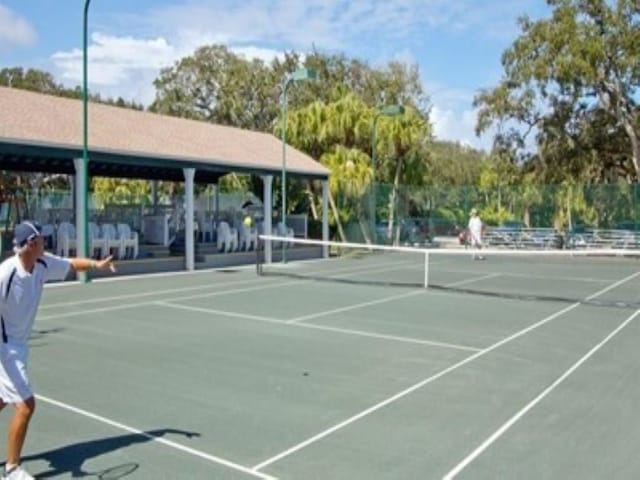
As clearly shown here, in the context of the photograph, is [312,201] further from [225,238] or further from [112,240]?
[112,240]

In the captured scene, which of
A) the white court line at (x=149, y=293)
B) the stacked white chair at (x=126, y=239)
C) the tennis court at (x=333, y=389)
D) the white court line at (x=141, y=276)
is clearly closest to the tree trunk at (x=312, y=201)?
the white court line at (x=141, y=276)

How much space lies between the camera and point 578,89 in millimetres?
38719

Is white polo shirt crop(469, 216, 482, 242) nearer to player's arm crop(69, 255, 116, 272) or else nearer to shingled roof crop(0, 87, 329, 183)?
shingled roof crop(0, 87, 329, 183)

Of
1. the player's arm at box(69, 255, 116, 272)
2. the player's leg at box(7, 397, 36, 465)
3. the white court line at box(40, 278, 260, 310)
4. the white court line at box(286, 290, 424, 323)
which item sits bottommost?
the white court line at box(286, 290, 424, 323)

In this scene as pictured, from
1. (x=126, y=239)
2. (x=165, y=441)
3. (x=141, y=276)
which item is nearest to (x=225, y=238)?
(x=126, y=239)

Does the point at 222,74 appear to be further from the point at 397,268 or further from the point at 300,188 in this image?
the point at 397,268

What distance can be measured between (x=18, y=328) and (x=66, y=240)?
16432mm

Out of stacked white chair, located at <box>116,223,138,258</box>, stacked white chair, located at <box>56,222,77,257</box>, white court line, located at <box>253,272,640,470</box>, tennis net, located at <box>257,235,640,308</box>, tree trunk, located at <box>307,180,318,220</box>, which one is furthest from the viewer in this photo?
tree trunk, located at <box>307,180,318,220</box>

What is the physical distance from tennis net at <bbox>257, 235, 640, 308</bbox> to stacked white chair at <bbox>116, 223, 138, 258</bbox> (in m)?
3.86

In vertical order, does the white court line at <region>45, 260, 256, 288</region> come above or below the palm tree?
below

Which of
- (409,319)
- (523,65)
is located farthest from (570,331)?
(523,65)

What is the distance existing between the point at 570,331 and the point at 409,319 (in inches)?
107

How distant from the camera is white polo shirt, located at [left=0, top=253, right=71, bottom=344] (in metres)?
5.16

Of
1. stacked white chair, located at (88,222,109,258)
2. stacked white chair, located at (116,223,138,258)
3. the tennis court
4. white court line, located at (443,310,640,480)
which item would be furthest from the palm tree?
white court line, located at (443,310,640,480)
